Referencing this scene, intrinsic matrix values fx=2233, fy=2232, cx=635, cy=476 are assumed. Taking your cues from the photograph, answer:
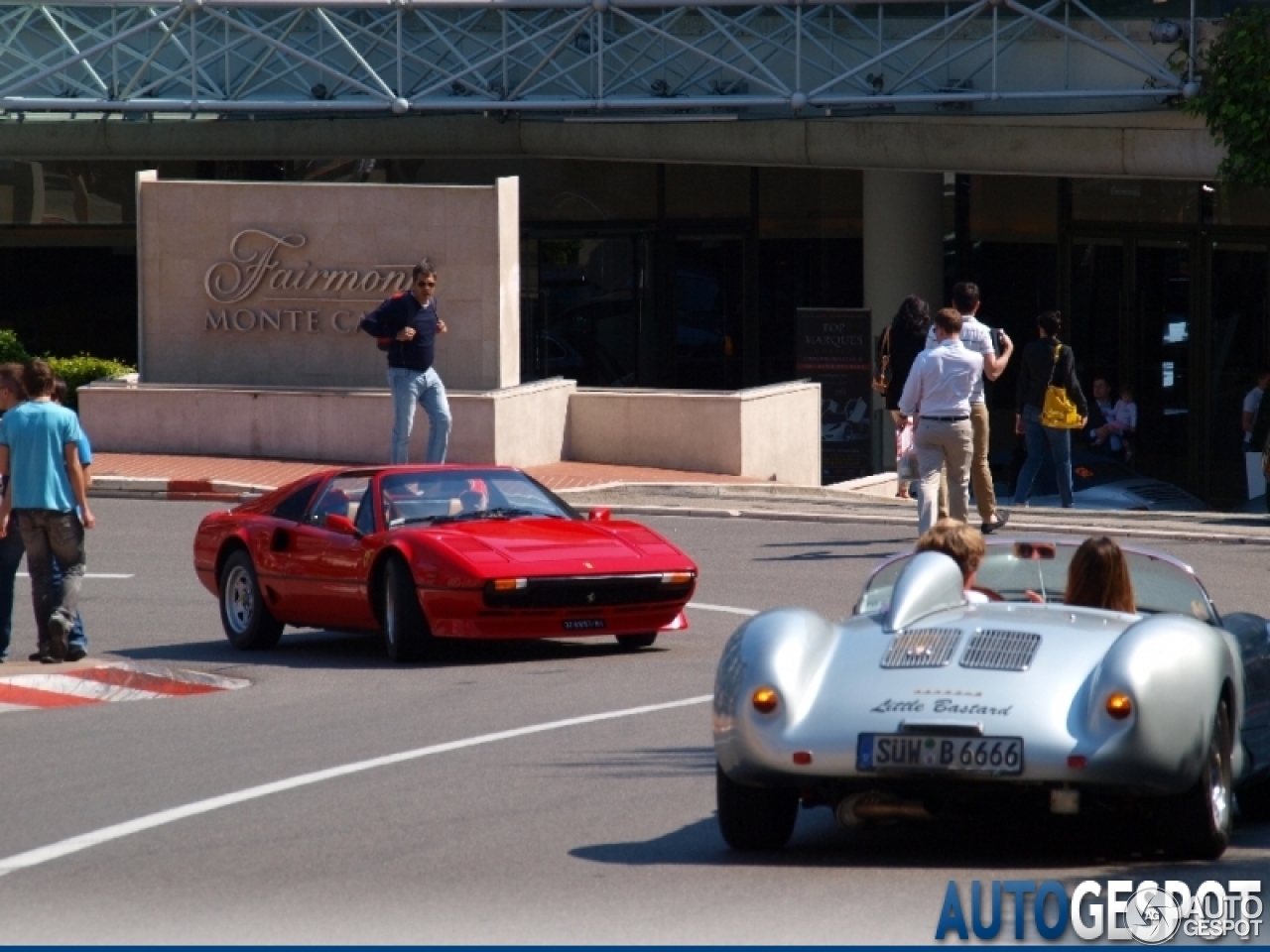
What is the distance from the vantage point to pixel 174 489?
845 inches

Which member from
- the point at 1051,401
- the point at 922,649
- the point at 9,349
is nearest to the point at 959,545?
the point at 922,649

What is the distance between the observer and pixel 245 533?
14.1 metres

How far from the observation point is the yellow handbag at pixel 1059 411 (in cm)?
1995

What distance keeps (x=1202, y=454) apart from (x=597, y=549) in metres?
18.4

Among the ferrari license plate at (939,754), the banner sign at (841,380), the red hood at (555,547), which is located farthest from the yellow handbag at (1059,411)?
the ferrari license plate at (939,754)

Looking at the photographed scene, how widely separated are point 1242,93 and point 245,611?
14425 millimetres

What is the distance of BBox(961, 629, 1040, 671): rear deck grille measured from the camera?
7215 mm

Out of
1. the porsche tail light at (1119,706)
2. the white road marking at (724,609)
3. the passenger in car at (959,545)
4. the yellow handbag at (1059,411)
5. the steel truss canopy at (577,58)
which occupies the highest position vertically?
the steel truss canopy at (577,58)

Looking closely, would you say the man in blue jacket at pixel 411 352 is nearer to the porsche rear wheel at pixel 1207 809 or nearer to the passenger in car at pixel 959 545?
the passenger in car at pixel 959 545

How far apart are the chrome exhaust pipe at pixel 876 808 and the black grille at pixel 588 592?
5.30 meters

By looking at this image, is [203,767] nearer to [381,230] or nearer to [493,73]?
[381,230]

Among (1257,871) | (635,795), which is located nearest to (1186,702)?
(1257,871)

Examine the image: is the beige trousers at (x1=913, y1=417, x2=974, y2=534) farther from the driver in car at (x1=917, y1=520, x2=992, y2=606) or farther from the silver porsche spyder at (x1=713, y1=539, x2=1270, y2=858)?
the silver porsche spyder at (x1=713, y1=539, x2=1270, y2=858)

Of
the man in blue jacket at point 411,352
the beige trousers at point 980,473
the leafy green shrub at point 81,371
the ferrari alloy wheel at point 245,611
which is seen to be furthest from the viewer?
the leafy green shrub at point 81,371
